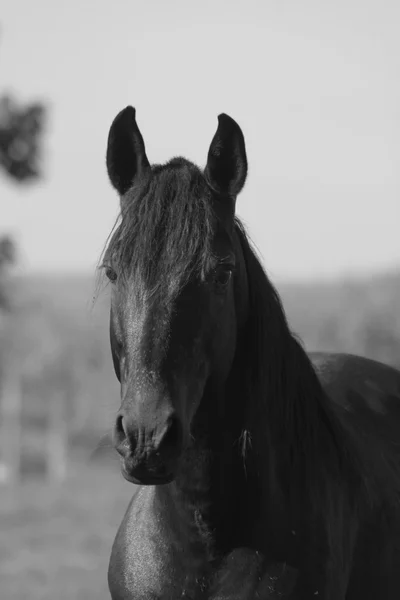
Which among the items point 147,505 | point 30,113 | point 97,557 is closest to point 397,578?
point 147,505

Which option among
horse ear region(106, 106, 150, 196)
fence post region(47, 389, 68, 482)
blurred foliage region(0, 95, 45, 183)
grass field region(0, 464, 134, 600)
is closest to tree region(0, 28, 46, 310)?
blurred foliage region(0, 95, 45, 183)

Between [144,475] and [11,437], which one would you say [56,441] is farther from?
[144,475]

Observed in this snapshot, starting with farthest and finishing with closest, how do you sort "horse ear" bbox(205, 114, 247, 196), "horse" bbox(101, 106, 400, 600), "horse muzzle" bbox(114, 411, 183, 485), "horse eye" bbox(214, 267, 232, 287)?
A: "horse ear" bbox(205, 114, 247, 196)
"horse eye" bbox(214, 267, 232, 287)
"horse" bbox(101, 106, 400, 600)
"horse muzzle" bbox(114, 411, 183, 485)

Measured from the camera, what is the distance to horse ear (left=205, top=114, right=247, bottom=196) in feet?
11.4

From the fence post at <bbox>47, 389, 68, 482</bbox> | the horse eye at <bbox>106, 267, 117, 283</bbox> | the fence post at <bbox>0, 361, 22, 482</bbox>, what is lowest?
the fence post at <bbox>47, 389, 68, 482</bbox>

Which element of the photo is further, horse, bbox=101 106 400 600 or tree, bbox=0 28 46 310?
tree, bbox=0 28 46 310

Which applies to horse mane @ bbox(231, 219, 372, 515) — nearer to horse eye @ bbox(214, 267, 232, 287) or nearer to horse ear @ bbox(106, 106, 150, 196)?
horse eye @ bbox(214, 267, 232, 287)

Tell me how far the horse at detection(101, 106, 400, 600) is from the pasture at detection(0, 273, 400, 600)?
A: 1.85ft

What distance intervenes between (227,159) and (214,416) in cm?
94

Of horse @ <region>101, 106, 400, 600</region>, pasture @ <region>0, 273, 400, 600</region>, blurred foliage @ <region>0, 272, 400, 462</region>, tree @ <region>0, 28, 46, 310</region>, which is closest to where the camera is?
horse @ <region>101, 106, 400, 600</region>

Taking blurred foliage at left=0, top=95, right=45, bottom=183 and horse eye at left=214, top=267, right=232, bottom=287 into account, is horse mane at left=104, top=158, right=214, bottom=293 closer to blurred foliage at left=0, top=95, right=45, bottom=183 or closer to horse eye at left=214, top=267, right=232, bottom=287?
horse eye at left=214, top=267, right=232, bottom=287

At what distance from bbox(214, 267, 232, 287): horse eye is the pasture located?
2.01 feet

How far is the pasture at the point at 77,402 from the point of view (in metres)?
12.8

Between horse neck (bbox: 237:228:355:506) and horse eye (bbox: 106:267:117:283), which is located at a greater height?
horse eye (bbox: 106:267:117:283)
